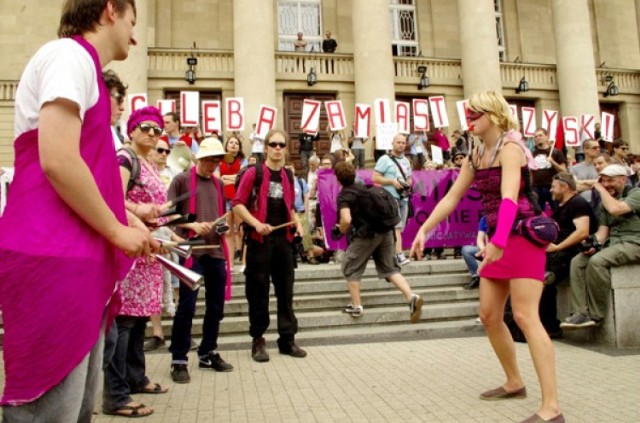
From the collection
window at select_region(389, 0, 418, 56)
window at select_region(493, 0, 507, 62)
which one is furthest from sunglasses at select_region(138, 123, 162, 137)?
window at select_region(493, 0, 507, 62)

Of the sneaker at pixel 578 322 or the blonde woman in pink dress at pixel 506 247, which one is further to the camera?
the sneaker at pixel 578 322

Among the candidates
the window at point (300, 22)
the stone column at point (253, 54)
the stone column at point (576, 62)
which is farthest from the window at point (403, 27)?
the stone column at point (253, 54)

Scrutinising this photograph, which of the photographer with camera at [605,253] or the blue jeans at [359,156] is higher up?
the blue jeans at [359,156]

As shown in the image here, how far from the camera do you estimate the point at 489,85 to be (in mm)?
21469

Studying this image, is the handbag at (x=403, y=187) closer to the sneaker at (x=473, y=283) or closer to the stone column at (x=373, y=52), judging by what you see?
the sneaker at (x=473, y=283)

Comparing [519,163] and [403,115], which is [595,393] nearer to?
[519,163]

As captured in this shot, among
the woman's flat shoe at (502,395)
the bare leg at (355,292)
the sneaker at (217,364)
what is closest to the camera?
the woman's flat shoe at (502,395)

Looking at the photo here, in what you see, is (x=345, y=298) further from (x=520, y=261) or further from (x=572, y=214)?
(x=520, y=261)

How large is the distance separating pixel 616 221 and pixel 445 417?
162 inches

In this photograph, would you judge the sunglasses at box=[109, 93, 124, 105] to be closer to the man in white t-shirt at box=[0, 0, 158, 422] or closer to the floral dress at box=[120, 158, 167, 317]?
the floral dress at box=[120, 158, 167, 317]

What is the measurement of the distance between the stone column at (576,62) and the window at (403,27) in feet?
20.9

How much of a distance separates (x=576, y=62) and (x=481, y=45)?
4405mm

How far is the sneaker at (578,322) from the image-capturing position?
6.36m

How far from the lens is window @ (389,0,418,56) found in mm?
25984
